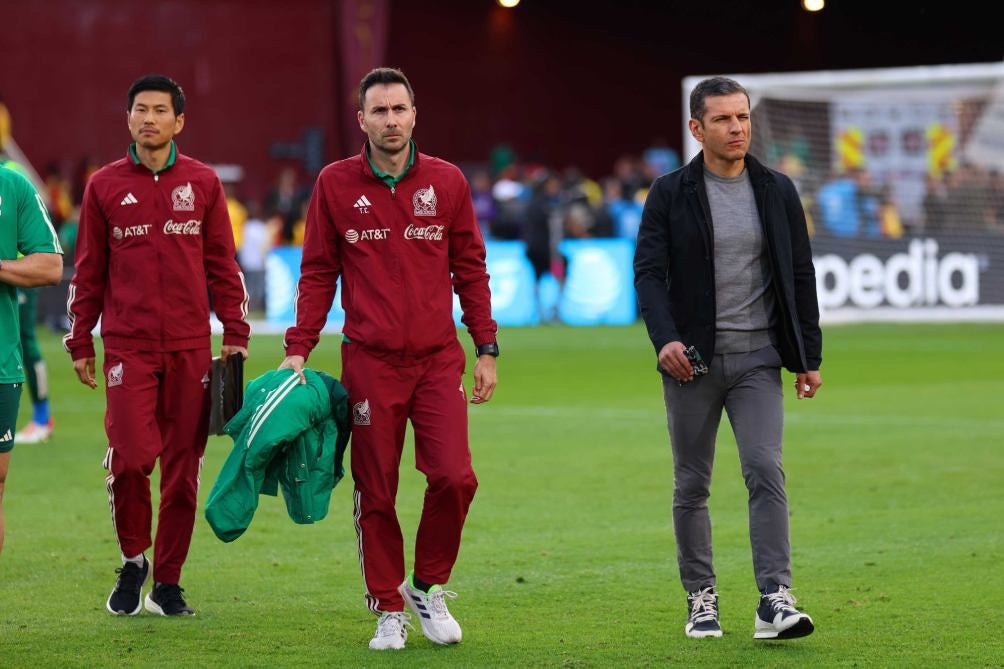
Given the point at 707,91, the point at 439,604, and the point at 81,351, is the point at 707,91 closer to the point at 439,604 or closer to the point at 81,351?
the point at 439,604

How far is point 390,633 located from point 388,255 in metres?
1.39

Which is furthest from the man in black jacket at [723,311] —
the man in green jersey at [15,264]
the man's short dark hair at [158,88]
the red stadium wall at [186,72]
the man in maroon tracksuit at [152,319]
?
the red stadium wall at [186,72]

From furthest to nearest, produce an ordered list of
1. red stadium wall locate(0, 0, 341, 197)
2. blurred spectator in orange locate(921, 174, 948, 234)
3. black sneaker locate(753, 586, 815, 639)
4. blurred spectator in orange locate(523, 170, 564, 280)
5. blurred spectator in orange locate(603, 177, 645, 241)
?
1. red stadium wall locate(0, 0, 341, 197)
2. blurred spectator in orange locate(603, 177, 645, 241)
3. blurred spectator in orange locate(523, 170, 564, 280)
4. blurred spectator in orange locate(921, 174, 948, 234)
5. black sneaker locate(753, 586, 815, 639)

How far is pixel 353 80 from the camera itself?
111 ft

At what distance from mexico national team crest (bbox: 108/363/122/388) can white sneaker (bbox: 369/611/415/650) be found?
149 centimetres

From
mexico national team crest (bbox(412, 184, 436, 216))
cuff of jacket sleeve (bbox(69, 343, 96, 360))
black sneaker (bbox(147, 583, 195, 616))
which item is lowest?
black sneaker (bbox(147, 583, 195, 616))

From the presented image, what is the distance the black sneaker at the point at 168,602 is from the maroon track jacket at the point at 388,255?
49.8 inches

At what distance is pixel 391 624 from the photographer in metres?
6.47

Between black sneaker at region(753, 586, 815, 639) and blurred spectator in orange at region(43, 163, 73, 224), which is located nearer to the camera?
black sneaker at region(753, 586, 815, 639)

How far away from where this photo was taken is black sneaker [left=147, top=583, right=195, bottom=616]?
23.4 ft

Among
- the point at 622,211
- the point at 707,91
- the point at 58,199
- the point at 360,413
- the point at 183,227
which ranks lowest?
the point at 360,413

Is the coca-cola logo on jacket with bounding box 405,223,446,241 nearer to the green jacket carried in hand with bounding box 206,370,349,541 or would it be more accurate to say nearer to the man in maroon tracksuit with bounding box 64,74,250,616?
the green jacket carried in hand with bounding box 206,370,349,541

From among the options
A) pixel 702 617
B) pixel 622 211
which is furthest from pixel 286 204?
pixel 702 617

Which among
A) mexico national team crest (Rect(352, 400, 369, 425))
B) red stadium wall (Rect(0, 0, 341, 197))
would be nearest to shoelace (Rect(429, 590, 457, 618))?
mexico national team crest (Rect(352, 400, 369, 425))
